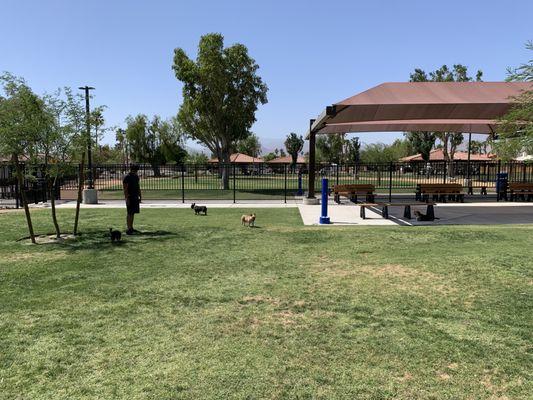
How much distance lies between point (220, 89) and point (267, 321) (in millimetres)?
26664

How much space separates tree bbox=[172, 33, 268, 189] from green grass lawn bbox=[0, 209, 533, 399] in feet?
71.2

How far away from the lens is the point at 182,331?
14.9 ft

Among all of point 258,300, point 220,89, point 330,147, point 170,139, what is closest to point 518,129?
point 258,300

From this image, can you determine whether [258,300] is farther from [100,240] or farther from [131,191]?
[131,191]

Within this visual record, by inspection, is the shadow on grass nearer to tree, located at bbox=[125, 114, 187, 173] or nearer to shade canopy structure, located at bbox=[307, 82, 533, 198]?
shade canopy structure, located at bbox=[307, 82, 533, 198]

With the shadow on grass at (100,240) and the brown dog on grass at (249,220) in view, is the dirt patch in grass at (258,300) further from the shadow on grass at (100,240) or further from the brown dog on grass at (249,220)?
the brown dog on grass at (249,220)

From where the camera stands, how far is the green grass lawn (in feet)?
11.5

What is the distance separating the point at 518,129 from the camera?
7.42 metres


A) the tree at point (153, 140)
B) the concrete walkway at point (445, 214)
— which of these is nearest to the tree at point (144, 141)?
the tree at point (153, 140)

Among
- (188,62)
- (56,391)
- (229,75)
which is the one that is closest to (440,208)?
(56,391)

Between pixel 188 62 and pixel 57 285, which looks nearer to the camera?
pixel 57 285

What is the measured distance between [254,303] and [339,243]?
4.31 meters

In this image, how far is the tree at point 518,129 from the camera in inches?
251

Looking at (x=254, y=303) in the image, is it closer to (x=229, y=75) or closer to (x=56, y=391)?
(x=56, y=391)
